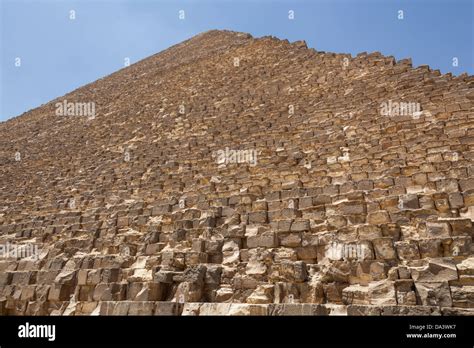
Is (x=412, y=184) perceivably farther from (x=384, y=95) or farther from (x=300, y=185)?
(x=384, y=95)

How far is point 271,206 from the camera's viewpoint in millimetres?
6066

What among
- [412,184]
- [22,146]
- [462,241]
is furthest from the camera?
A: [22,146]

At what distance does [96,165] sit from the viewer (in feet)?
37.3

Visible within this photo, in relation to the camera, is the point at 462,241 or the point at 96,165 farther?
the point at 96,165

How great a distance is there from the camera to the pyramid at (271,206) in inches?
174

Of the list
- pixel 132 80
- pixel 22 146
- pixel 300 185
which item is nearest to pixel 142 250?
pixel 300 185

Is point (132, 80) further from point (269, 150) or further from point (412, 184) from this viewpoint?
point (412, 184)

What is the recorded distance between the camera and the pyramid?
4.41m

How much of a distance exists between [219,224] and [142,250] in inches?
49.6

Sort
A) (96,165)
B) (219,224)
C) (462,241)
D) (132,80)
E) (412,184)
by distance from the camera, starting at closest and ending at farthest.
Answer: (462,241)
(412,184)
(219,224)
(96,165)
(132,80)

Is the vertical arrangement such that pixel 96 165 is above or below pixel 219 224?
above

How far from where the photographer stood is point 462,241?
421cm
